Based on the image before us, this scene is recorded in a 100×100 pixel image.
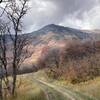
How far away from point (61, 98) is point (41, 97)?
152 centimetres

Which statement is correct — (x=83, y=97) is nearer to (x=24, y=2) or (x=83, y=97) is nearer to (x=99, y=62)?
(x=24, y=2)

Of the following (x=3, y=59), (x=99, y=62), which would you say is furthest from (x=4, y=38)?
(x=99, y=62)

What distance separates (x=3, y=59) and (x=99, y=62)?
26.8 metres

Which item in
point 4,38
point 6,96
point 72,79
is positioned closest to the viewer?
point 4,38

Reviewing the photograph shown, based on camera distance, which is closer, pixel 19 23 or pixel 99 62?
pixel 19 23

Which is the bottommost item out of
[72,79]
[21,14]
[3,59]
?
[72,79]

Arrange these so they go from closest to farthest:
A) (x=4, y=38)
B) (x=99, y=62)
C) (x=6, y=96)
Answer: (x=4, y=38) → (x=6, y=96) → (x=99, y=62)

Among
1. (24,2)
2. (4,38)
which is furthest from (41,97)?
(24,2)

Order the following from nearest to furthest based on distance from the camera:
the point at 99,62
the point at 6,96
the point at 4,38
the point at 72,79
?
the point at 4,38 < the point at 6,96 < the point at 72,79 < the point at 99,62

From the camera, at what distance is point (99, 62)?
47.4 m

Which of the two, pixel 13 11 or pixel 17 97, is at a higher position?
pixel 13 11

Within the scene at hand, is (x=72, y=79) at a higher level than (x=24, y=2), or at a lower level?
lower

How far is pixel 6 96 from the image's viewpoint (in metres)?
24.5

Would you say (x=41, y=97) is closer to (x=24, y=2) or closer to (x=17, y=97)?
(x=17, y=97)
